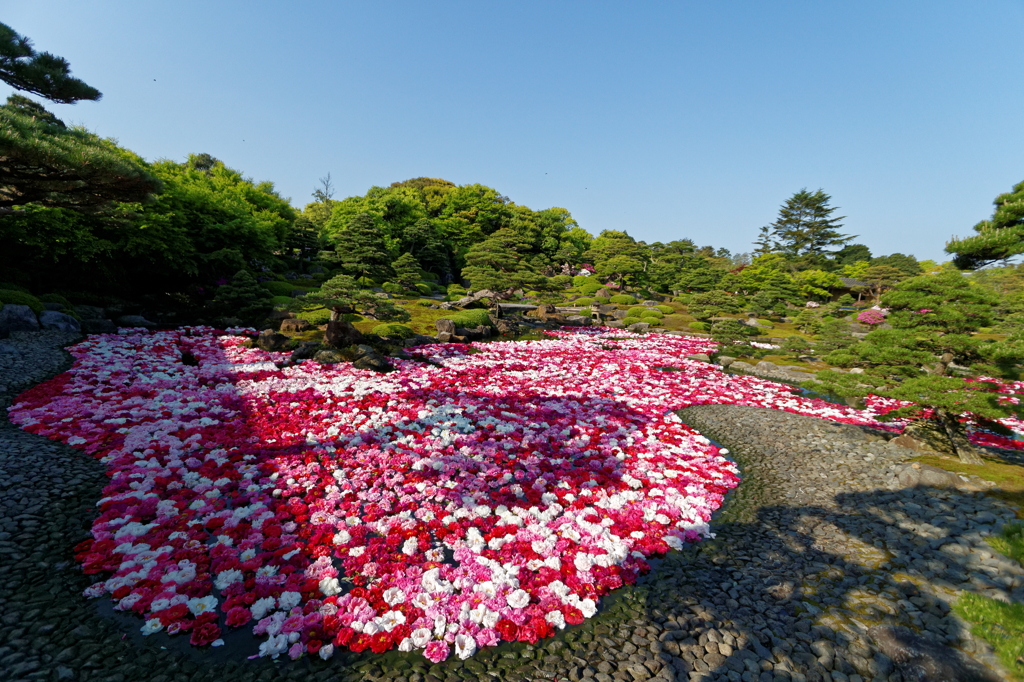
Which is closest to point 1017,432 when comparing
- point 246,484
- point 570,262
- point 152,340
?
point 246,484

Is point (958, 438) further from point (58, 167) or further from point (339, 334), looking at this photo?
point (58, 167)

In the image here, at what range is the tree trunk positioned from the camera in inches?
299

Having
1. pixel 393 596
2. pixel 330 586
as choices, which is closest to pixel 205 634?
pixel 330 586

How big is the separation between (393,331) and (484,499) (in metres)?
13.6

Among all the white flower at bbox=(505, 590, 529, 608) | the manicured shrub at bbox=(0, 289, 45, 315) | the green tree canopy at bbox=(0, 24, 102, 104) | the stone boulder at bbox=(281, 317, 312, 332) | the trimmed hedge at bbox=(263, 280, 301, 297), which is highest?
the green tree canopy at bbox=(0, 24, 102, 104)

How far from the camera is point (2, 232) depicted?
16109 mm

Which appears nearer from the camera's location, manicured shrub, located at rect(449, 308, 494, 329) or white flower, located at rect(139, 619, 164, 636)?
white flower, located at rect(139, 619, 164, 636)

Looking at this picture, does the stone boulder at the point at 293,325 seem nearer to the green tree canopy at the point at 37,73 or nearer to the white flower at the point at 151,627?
the green tree canopy at the point at 37,73

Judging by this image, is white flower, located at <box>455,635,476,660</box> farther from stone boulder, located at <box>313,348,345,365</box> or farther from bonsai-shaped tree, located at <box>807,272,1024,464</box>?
stone boulder, located at <box>313,348,345,365</box>

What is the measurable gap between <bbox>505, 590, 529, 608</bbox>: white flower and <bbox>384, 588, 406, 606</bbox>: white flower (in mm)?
1207

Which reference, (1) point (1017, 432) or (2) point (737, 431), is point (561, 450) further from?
(1) point (1017, 432)

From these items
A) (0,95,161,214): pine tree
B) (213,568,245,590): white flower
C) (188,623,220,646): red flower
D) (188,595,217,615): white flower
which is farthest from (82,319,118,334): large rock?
(188,623,220,646): red flower

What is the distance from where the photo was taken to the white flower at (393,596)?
14.3ft

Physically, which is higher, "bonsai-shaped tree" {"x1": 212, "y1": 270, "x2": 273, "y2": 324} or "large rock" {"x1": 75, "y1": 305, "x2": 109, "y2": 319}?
"bonsai-shaped tree" {"x1": 212, "y1": 270, "x2": 273, "y2": 324}
